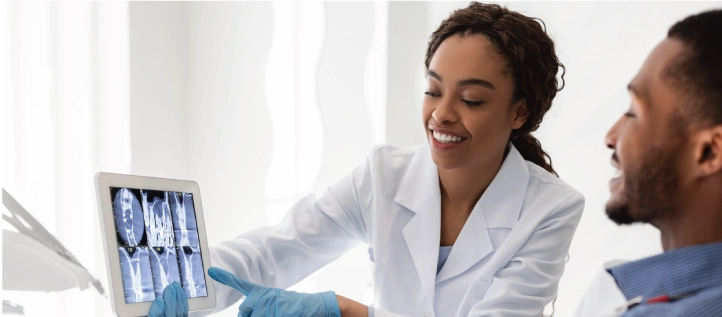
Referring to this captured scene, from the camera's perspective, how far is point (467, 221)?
5.57ft

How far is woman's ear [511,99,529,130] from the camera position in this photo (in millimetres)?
1691

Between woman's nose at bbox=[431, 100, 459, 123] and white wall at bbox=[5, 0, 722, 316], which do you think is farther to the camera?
white wall at bbox=[5, 0, 722, 316]

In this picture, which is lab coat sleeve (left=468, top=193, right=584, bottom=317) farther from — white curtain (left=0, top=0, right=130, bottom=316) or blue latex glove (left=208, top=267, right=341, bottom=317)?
white curtain (left=0, top=0, right=130, bottom=316)

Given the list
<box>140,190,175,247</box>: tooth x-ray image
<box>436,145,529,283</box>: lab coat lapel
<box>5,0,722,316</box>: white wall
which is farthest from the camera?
<box>5,0,722,316</box>: white wall

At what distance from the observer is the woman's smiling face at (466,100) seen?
1.59 meters

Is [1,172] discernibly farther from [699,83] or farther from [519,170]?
[699,83]

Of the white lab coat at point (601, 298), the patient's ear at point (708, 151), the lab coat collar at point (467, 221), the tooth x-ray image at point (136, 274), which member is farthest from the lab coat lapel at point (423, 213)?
the patient's ear at point (708, 151)

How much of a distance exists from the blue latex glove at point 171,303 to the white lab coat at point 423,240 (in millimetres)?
249

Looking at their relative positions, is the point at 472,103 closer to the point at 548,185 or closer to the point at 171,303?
the point at 548,185

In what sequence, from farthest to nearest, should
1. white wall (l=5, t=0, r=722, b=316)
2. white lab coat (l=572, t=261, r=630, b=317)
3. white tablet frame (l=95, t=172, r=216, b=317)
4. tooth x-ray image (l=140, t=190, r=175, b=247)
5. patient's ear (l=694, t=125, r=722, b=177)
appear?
white wall (l=5, t=0, r=722, b=316), white lab coat (l=572, t=261, r=630, b=317), tooth x-ray image (l=140, t=190, r=175, b=247), white tablet frame (l=95, t=172, r=216, b=317), patient's ear (l=694, t=125, r=722, b=177)

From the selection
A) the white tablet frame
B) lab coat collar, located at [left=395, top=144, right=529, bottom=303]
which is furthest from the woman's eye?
the white tablet frame

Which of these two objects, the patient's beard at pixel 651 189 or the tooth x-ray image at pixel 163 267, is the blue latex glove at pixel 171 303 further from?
the patient's beard at pixel 651 189

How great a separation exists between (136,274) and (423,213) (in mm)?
735

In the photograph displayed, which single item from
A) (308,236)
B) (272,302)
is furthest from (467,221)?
(272,302)
